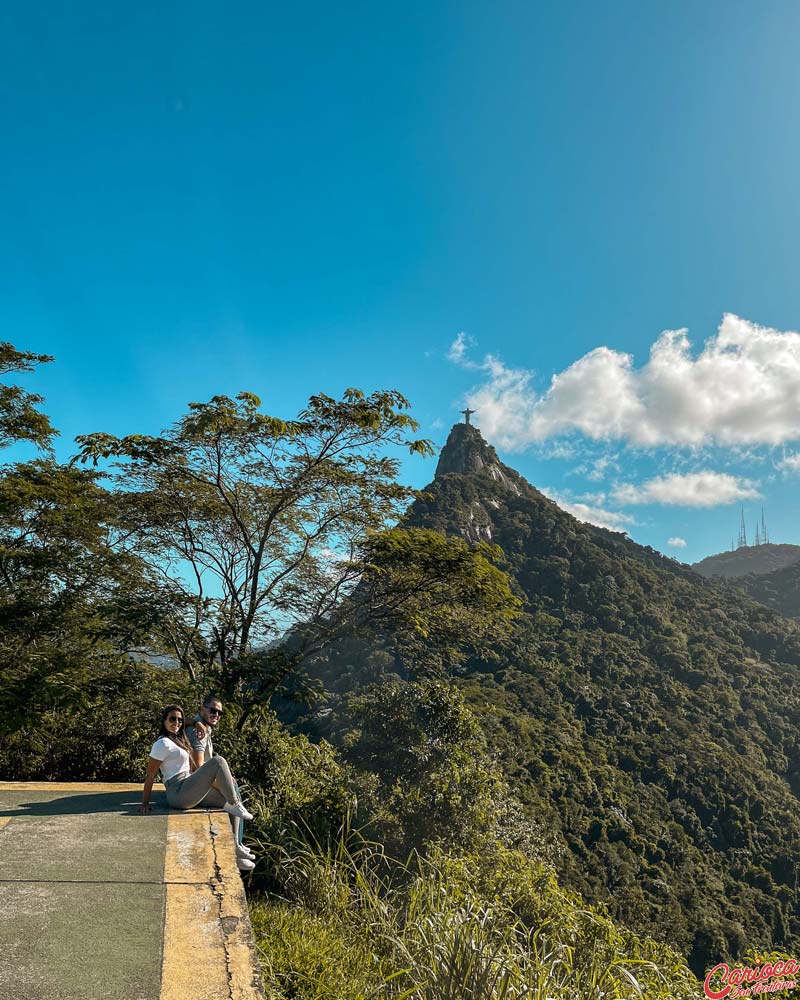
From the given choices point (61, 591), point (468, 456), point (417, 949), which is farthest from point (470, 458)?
point (417, 949)

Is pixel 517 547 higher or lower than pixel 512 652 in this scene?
higher

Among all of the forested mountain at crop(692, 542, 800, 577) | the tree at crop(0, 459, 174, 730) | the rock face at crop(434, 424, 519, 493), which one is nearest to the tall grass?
the tree at crop(0, 459, 174, 730)

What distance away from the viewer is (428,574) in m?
8.89

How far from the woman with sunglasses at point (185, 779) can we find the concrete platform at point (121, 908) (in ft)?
0.42

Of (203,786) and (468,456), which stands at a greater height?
(468,456)

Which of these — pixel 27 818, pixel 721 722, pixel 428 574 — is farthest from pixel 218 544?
pixel 721 722

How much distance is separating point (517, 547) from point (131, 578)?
54.5 meters

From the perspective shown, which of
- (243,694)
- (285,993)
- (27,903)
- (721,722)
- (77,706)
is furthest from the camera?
(721,722)

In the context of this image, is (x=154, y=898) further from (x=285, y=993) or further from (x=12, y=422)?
(x=12, y=422)

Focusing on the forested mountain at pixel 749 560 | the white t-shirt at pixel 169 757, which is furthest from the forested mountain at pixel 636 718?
the forested mountain at pixel 749 560

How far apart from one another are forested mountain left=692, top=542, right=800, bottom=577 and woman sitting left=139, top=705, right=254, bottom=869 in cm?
17887

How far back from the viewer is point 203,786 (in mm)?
4547

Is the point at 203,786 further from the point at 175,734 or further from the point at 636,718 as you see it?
the point at 636,718

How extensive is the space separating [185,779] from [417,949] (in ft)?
6.56
